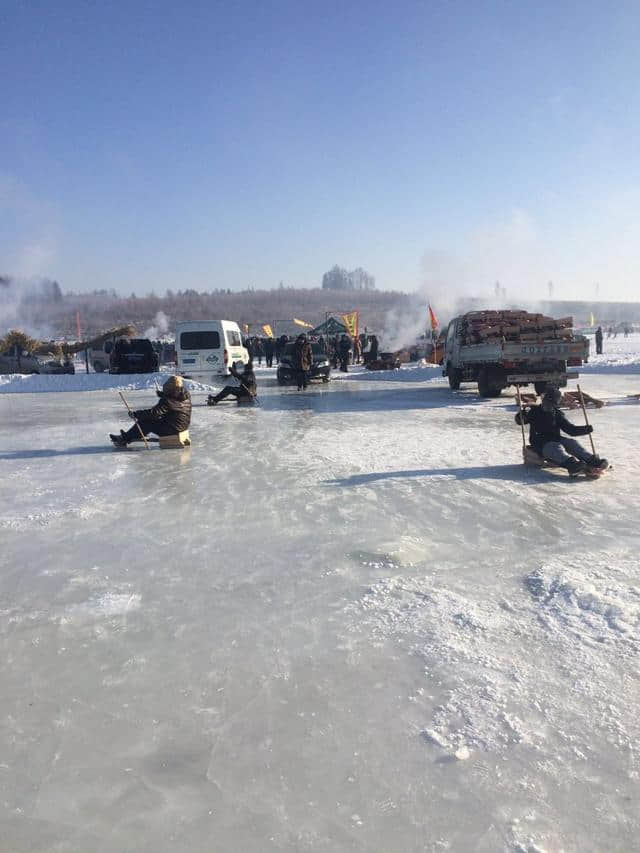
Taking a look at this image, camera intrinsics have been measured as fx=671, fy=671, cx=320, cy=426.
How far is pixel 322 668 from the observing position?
10.1 feet

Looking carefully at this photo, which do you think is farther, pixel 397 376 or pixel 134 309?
pixel 134 309

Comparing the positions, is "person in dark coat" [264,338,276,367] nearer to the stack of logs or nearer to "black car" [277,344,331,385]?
"black car" [277,344,331,385]

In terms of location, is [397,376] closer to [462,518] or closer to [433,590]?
[462,518]

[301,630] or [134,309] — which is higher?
[134,309]

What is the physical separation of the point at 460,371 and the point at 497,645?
14961 millimetres

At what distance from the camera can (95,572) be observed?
441 centimetres

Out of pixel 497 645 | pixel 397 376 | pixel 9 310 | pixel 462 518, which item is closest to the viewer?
pixel 497 645

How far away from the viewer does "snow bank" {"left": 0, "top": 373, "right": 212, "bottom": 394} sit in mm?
23516

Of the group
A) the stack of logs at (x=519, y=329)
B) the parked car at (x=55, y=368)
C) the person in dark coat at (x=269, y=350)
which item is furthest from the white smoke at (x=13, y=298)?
the stack of logs at (x=519, y=329)

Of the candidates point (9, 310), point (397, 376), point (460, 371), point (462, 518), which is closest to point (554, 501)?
point (462, 518)

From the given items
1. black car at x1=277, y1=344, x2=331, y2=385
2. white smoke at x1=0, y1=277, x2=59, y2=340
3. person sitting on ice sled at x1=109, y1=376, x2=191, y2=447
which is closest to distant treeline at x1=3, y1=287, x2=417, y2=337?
white smoke at x1=0, y1=277, x2=59, y2=340

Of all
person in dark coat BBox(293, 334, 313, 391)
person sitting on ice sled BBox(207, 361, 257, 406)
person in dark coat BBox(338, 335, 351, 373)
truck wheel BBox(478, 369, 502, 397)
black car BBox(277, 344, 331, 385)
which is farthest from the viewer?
person in dark coat BBox(338, 335, 351, 373)

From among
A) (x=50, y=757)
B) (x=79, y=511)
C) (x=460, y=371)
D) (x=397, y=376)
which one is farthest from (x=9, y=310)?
(x=50, y=757)

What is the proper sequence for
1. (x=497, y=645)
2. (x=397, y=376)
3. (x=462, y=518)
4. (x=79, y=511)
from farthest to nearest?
(x=397, y=376)
(x=79, y=511)
(x=462, y=518)
(x=497, y=645)
